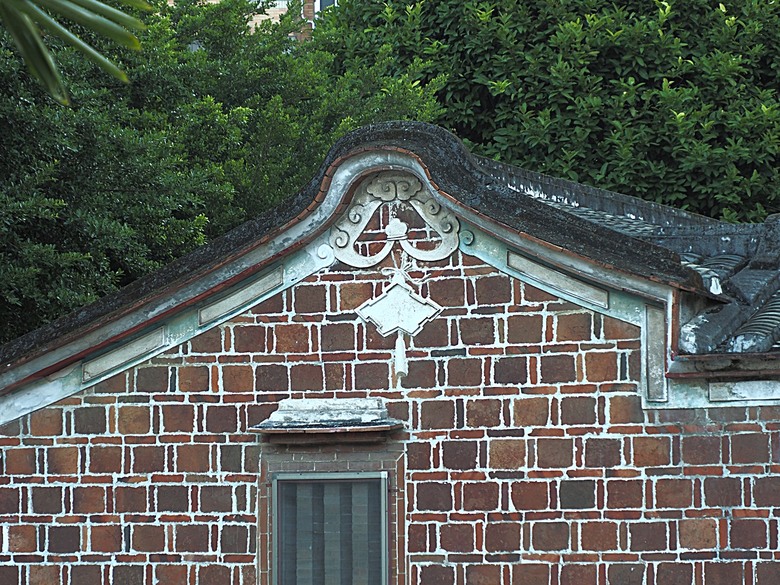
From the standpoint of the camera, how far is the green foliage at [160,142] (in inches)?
495

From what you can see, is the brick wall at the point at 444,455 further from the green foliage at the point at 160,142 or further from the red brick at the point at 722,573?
the green foliage at the point at 160,142

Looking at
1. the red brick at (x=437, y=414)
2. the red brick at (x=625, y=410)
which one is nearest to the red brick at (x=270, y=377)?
the red brick at (x=437, y=414)

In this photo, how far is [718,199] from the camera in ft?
61.3

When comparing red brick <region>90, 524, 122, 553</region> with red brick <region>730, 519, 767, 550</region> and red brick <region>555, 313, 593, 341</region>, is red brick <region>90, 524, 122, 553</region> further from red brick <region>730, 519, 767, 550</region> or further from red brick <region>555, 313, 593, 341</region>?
red brick <region>730, 519, 767, 550</region>

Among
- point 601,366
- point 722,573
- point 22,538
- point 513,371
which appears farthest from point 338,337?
point 722,573

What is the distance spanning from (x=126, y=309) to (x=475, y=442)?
2421 mm

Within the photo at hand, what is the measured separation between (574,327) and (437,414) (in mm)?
1032

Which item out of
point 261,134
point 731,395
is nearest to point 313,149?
point 261,134

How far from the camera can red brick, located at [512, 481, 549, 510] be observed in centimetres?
797

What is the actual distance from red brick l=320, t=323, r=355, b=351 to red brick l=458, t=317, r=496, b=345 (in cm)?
73

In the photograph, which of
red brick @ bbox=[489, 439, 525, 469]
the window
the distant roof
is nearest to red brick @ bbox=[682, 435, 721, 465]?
the distant roof

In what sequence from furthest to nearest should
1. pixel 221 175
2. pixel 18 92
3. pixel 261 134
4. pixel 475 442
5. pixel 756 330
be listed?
1. pixel 261 134
2. pixel 221 175
3. pixel 18 92
4. pixel 475 442
5. pixel 756 330

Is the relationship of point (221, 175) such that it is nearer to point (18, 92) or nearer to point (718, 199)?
point (18, 92)

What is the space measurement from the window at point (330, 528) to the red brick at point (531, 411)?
94 centimetres
